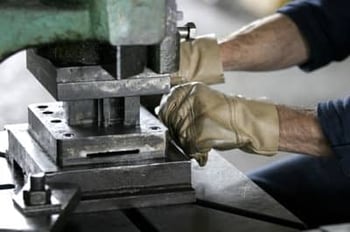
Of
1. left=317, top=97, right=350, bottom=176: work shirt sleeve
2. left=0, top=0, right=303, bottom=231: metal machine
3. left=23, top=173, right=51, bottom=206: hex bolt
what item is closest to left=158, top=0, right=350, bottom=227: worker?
left=317, top=97, right=350, bottom=176: work shirt sleeve

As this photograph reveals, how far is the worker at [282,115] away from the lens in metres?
1.53

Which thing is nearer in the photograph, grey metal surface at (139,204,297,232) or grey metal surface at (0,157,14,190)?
grey metal surface at (139,204,297,232)

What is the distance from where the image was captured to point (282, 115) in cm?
159

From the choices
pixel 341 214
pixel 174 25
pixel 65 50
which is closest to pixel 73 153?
→ pixel 65 50

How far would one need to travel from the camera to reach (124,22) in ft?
3.54

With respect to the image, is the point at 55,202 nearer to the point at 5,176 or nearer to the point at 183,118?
the point at 5,176

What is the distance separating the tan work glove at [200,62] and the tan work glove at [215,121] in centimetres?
30

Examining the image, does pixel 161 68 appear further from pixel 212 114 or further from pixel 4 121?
pixel 4 121

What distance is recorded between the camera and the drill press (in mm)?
1183

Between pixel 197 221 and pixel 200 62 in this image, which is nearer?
→ pixel 197 221

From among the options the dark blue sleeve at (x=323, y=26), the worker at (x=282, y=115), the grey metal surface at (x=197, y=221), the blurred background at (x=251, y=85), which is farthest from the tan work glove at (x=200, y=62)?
the blurred background at (x=251, y=85)

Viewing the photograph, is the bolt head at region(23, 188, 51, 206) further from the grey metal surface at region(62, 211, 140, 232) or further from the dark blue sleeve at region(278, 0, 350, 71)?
the dark blue sleeve at region(278, 0, 350, 71)

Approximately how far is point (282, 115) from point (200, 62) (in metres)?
0.35

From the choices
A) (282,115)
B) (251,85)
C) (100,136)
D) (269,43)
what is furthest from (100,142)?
(251,85)
